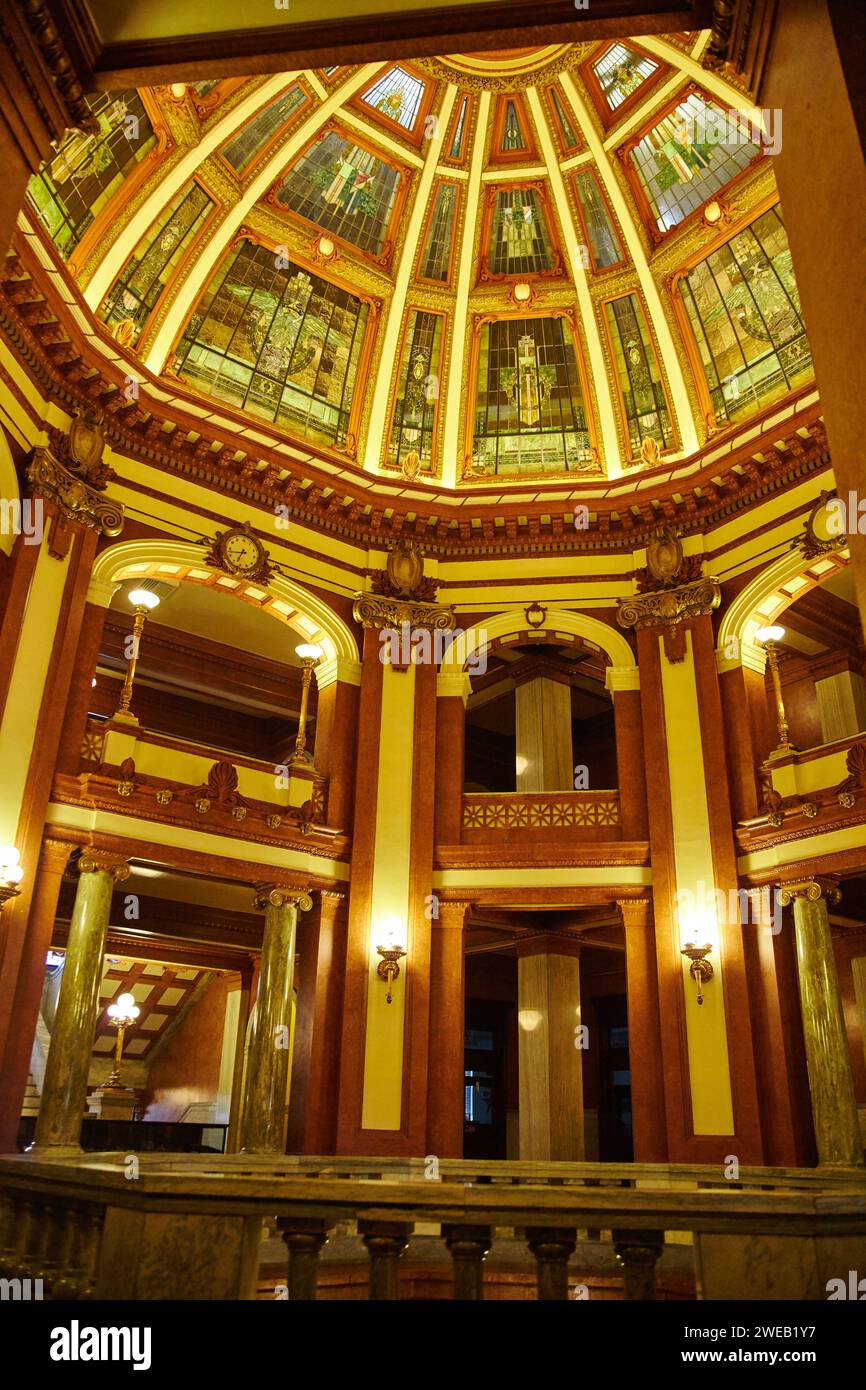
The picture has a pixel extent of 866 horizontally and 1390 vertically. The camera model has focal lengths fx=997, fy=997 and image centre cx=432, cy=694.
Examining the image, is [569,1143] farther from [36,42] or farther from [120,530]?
Answer: [36,42]

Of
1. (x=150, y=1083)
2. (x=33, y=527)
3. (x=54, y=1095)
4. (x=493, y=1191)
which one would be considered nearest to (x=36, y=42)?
(x=493, y=1191)

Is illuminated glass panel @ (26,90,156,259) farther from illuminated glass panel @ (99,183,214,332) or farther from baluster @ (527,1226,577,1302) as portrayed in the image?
baluster @ (527,1226,577,1302)

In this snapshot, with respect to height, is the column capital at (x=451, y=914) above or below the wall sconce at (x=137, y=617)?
below

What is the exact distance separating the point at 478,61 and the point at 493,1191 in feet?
54.5

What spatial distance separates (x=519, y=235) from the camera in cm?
1727

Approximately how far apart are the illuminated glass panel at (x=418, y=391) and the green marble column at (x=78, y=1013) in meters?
8.91

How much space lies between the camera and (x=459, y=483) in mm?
17328

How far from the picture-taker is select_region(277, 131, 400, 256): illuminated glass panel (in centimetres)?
1608

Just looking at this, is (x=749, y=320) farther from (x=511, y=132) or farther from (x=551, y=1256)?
(x=551, y=1256)

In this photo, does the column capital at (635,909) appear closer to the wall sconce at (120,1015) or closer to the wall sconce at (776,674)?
the wall sconce at (776,674)

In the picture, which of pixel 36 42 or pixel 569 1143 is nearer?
pixel 36 42

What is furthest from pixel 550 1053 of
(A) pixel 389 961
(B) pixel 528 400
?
(B) pixel 528 400

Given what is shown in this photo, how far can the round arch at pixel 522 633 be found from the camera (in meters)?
15.6

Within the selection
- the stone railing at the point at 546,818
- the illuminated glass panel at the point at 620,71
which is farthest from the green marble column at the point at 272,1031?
the illuminated glass panel at the point at 620,71
